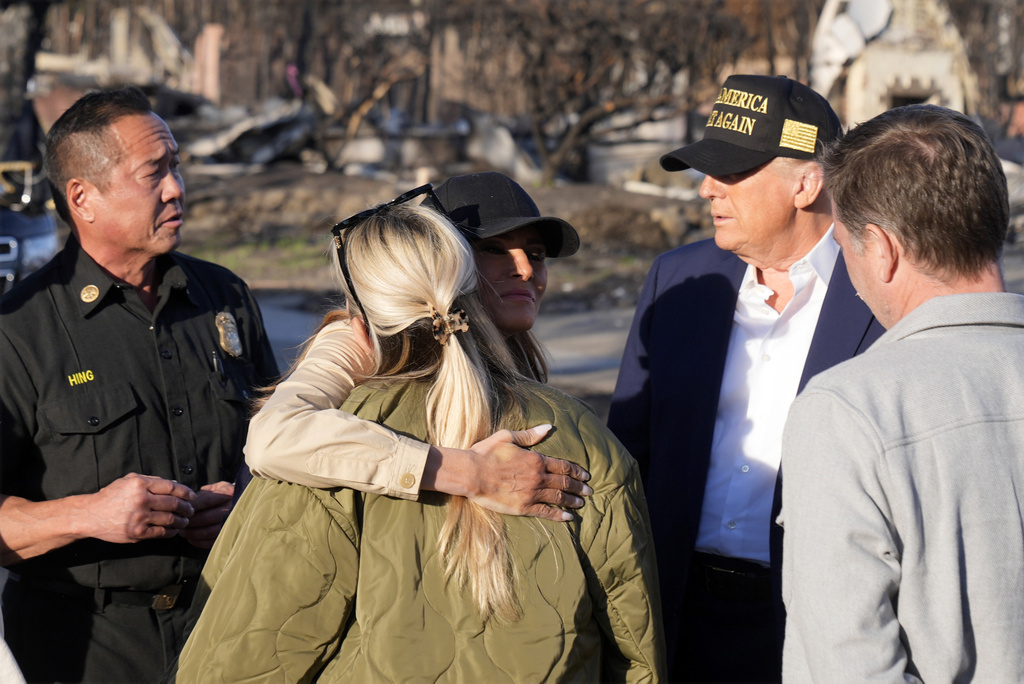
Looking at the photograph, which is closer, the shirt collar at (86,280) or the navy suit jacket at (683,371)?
the navy suit jacket at (683,371)

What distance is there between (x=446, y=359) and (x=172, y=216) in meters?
1.44

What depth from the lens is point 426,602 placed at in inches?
66.1

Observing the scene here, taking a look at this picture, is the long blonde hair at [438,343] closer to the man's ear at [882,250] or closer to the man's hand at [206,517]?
the man's ear at [882,250]

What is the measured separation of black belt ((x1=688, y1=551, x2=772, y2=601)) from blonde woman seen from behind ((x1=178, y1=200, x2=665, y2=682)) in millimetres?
751

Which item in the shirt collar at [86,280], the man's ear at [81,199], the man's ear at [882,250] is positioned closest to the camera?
the man's ear at [882,250]

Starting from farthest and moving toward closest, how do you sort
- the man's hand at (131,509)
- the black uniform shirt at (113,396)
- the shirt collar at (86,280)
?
the shirt collar at (86,280)
the black uniform shirt at (113,396)
the man's hand at (131,509)

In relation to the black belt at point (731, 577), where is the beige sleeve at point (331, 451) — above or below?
above

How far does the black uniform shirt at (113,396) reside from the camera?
2.51 metres

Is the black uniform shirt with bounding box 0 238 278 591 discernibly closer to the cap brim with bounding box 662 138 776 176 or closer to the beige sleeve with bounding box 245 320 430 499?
the beige sleeve with bounding box 245 320 430 499

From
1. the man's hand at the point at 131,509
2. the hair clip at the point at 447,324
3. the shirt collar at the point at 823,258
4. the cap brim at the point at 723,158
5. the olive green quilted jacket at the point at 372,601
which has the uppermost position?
the cap brim at the point at 723,158

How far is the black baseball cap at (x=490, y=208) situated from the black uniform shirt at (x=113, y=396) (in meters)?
0.94

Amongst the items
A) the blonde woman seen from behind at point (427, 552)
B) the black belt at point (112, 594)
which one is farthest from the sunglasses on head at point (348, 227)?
the black belt at point (112, 594)

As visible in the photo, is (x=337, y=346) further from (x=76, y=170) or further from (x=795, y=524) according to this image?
(x=76, y=170)

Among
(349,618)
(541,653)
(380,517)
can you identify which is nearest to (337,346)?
(380,517)
